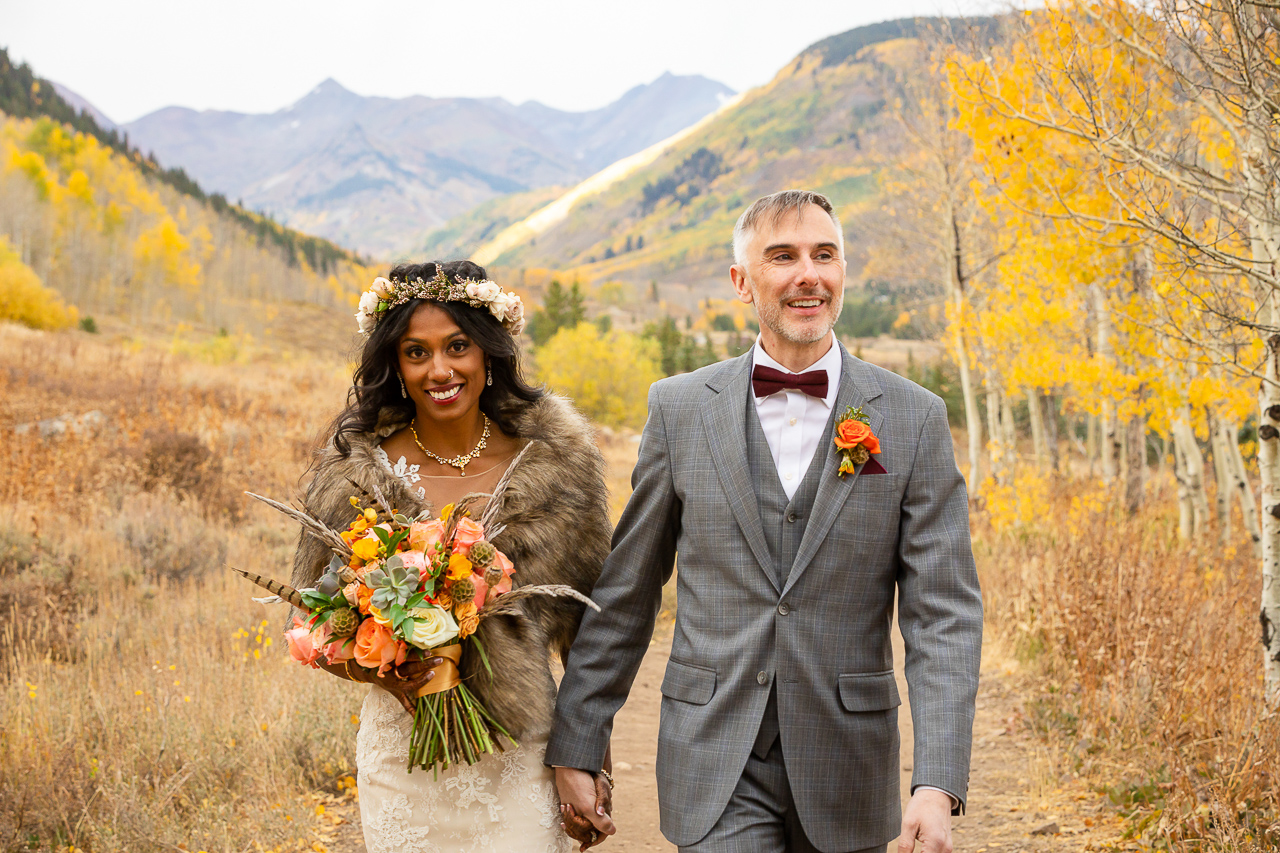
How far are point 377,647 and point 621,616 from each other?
2.38ft

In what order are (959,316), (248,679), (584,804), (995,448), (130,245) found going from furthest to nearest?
(130,245), (959,316), (995,448), (248,679), (584,804)

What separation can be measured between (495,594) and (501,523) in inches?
13.5

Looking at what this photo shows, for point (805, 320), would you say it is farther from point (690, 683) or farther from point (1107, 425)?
point (1107, 425)

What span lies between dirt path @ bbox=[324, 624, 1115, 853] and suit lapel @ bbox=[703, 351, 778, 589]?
2.98 meters

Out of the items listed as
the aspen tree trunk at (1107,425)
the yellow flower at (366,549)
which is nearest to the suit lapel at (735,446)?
the yellow flower at (366,549)

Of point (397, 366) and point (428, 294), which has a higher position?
point (428, 294)

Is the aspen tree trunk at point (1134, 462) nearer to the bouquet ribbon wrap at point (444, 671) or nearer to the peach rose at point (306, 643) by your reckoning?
the bouquet ribbon wrap at point (444, 671)

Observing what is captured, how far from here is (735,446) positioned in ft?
8.38

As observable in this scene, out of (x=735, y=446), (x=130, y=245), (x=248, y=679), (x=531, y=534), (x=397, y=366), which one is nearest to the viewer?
(x=735, y=446)

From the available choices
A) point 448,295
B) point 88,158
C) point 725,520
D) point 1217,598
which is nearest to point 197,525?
point 448,295

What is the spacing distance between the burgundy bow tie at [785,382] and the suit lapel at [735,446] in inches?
1.9

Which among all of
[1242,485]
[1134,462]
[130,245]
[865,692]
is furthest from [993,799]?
[130,245]

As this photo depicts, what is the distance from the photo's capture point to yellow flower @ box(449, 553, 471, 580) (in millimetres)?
2416

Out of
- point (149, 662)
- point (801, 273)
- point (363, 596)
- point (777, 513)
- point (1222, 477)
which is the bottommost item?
point (149, 662)
